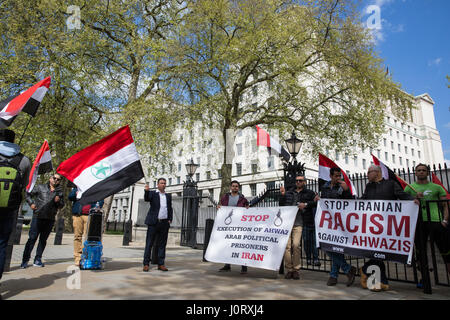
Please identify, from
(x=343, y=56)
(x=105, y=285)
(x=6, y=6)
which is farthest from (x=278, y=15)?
(x=105, y=285)

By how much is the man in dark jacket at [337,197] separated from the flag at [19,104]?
5729 mm

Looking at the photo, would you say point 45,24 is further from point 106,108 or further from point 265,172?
point 265,172

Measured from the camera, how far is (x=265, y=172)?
4962cm

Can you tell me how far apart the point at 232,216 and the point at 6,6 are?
18.7 m

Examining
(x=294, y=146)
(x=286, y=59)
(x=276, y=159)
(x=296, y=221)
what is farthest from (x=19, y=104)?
(x=276, y=159)

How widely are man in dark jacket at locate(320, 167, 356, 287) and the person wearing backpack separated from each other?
16.6ft

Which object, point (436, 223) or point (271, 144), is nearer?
point (436, 223)

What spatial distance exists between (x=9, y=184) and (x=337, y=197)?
Result: 538 cm

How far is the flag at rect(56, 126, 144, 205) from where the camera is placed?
237 inches

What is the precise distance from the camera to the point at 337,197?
5980 mm

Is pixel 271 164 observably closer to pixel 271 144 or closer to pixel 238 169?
pixel 238 169

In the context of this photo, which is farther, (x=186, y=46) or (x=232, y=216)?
(x=186, y=46)

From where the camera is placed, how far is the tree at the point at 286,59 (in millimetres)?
16875
